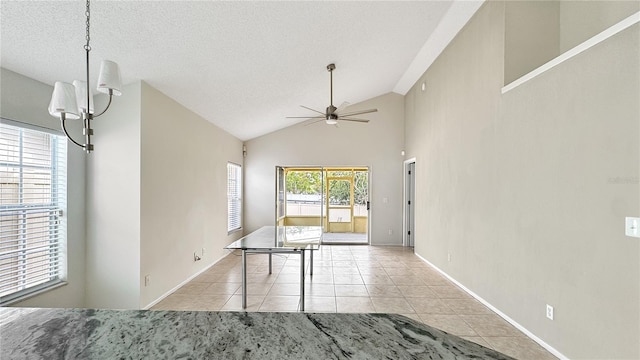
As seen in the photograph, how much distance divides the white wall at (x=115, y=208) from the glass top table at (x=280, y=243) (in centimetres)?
108

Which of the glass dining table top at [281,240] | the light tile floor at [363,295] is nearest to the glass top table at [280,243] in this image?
the glass dining table top at [281,240]

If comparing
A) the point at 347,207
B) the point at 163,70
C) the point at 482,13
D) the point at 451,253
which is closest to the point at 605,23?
the point at 482,13

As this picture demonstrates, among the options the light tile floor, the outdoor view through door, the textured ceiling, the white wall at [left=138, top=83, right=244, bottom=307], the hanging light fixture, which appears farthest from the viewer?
the outdoor view through door

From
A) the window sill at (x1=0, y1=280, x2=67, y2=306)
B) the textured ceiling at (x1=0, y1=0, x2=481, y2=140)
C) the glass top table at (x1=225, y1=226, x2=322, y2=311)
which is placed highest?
the textured ceiling at (x1=0, y1=0, x2=481, y2=140)

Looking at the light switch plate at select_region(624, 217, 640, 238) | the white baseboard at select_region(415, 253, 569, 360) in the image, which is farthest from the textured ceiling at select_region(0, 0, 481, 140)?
the white baseboard at select_region(415, 253, 569, 360)

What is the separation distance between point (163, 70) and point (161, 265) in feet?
7.44

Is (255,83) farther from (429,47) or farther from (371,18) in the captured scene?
(429,47)

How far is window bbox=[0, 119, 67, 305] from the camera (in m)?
2.38

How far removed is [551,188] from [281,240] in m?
2.77

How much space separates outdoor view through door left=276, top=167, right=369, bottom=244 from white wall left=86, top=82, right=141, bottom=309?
12.7ft

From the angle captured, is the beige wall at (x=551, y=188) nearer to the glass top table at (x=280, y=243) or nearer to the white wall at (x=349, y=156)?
the glass top table at (x=280, y=243)

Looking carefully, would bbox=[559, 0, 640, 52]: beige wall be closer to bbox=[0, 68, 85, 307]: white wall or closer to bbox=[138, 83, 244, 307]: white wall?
bbox=[138, 83, 244, 307]: white wall

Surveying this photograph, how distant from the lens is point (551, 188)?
239 cm

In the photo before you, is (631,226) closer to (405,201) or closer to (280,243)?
(280,243)
